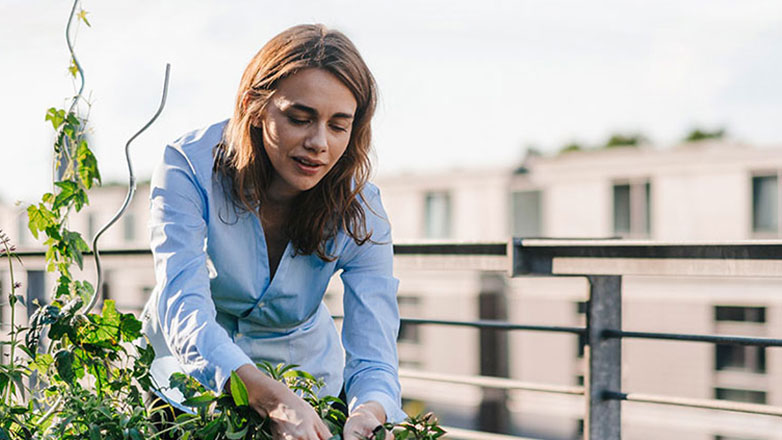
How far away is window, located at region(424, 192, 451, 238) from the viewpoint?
28.1 metres

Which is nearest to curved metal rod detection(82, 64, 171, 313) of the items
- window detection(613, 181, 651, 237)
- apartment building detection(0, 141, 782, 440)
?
apartment building detection(0, 141, 782, 440)

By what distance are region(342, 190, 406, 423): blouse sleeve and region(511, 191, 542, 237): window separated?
2552 centimetres

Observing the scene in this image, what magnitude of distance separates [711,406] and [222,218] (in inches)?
46.5

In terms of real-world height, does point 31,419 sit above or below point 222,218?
below

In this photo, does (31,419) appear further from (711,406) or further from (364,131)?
(711,406)

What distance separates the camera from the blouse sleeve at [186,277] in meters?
1.30

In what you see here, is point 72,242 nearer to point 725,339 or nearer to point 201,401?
point 201,401

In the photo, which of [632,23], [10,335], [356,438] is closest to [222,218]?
[10,335]

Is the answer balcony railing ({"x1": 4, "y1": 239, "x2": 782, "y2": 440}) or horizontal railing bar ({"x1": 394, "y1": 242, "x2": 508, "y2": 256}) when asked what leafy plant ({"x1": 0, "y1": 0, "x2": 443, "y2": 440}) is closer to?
balcony railing ({"x1": 4, "y1": 239, "x2": 782, "y2": 440})

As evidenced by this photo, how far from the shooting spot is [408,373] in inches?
102

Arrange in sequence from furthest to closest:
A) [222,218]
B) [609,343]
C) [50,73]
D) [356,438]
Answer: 1. [609,343]
2. [50,73]
3. [222,218]
4. [356,438]

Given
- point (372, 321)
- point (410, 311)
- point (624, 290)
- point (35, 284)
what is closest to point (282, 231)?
point (372, 321)

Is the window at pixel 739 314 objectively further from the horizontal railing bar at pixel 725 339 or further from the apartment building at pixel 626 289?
the horizontal railing bar at pixel 725 339

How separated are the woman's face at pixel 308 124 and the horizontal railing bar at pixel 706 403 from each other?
968 millimetres
